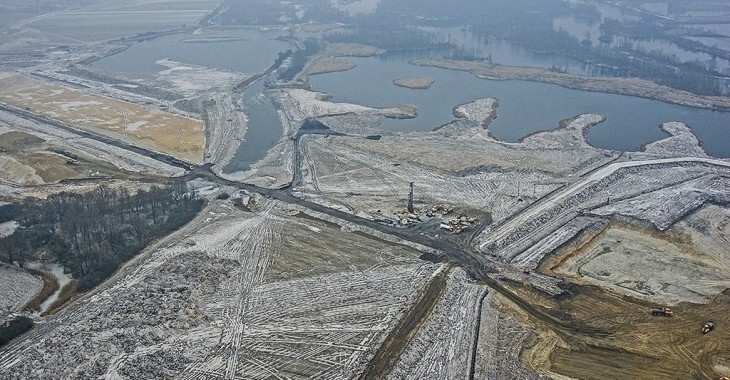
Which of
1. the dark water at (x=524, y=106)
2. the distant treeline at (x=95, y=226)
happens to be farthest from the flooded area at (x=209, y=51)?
the distant treeline at (x=95, y=226)

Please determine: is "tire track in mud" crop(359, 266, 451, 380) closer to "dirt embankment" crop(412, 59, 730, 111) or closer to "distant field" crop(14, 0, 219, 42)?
"dirt embankment" crop(412, 59, 730, 111)

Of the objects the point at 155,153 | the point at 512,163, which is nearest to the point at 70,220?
the point at 155,153

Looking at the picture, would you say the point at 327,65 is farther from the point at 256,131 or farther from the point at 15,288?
the point at 15,288

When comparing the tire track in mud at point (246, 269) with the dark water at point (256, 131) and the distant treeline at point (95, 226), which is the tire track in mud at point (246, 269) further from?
the dark water at point (256, 131)

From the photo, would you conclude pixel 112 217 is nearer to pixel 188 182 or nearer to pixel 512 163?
pixel 188 182

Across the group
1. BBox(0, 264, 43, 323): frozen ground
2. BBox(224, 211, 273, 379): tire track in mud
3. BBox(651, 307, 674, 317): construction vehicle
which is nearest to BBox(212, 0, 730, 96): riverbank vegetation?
BBox(651, 307, 674, 317): construction vehicle
